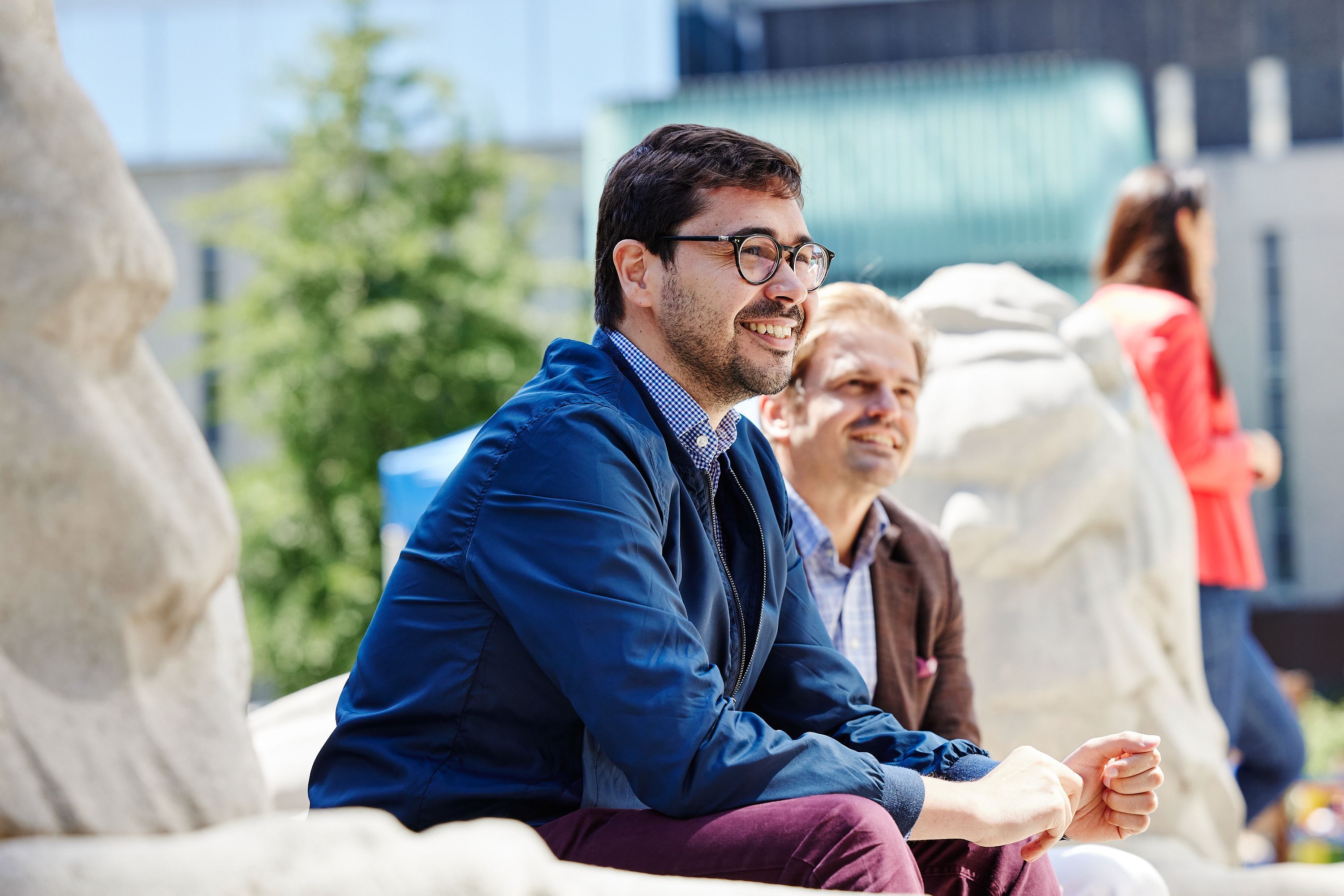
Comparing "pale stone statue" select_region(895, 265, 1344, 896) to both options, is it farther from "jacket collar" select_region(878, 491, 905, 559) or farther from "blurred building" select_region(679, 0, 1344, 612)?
"blurred building" select_region(679, 0, 1344, 612)

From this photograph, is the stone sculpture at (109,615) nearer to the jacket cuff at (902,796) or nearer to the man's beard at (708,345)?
the jacket cuff at (902,796)

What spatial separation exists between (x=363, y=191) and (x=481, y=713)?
1163 cm

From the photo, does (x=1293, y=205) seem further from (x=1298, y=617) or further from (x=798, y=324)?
(x=798, y=324)

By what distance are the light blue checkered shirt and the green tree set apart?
33.2 ft

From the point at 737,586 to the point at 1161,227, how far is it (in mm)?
2389

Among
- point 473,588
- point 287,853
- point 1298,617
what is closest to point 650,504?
point 473,588

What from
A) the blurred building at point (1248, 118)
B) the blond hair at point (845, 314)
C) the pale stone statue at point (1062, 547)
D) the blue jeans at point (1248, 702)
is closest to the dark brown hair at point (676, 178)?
the blond hair at point (845, 314)

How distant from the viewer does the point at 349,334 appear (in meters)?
12.1

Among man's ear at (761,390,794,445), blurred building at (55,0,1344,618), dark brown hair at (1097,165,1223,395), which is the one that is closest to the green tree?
blurred building at (55,0,1344,618)

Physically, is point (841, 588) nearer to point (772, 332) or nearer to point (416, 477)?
point (772, 332)

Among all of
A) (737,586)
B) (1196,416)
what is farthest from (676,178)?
(1196,416)

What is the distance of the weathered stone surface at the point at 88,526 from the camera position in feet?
3.69

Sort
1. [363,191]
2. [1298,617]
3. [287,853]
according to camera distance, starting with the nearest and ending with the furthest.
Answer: [287,853], [363,191], [1298,617]

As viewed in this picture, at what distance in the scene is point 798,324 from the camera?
1975mm
